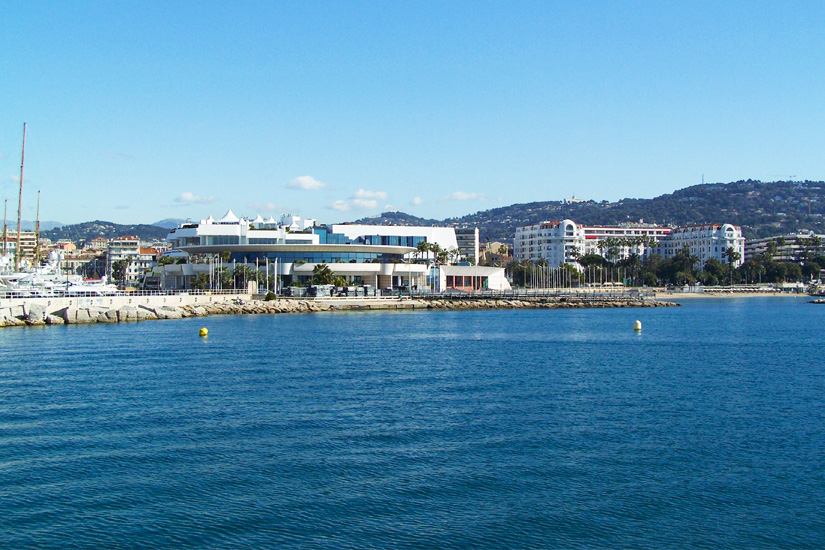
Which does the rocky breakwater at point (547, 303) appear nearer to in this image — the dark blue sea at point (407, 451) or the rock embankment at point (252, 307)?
the rock embankment at point (252, 307)

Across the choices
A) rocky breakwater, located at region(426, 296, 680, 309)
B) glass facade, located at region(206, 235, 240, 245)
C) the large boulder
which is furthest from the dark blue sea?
glass facade, located at region(206, 235, 240, 245)

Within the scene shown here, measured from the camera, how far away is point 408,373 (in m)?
33.6

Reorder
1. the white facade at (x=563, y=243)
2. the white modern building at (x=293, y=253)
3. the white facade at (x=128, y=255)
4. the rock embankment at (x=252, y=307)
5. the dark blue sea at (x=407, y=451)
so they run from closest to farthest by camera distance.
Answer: the dark blue sea at (x=407, y=451)
the rock embankment at (x=252, y=307)
the white modern building at (x=293, y=253)
the white facade at (x=128, y=255)
the white facade at (x=563, y=243)

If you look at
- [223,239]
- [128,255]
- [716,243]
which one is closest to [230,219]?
[223,239]

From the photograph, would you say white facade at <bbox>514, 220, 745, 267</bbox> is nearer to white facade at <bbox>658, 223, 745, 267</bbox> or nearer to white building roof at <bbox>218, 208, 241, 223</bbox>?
white facade at <bbox>658, 223, 745, 267</bbox>

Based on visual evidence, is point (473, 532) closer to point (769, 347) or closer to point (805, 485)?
point (805, 485)

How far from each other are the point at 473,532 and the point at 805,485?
8.01 m

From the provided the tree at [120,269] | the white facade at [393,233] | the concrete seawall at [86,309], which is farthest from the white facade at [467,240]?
the concrete seawall at [86,309]

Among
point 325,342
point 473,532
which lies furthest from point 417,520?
point 325,342

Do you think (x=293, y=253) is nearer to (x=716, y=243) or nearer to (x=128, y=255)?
(x=128, y=255)

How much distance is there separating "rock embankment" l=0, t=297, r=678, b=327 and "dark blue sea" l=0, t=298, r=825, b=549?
66.2ft

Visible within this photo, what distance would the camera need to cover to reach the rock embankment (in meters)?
58.9

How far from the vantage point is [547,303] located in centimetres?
9500

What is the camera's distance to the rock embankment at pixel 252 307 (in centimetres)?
5888
